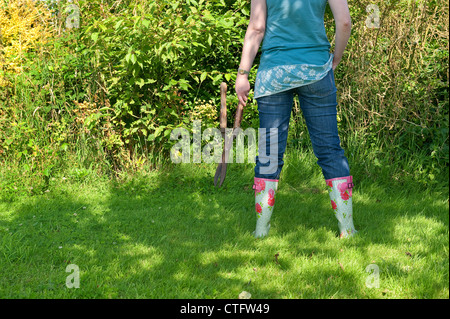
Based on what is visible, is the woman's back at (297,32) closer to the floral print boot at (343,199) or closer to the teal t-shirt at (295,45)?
the teal t-shirt at (295,45)

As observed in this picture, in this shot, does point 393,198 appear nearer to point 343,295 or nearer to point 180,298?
point 343,295

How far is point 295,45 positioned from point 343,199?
1068 mm

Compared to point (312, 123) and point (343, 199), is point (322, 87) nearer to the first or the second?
point (312, 123)

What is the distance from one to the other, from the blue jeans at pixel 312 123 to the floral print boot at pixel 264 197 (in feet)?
0.16

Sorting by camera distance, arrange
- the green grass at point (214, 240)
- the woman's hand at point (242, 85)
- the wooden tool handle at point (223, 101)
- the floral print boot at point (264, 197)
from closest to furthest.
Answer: the green grass at point (214, 240) → the woman's hand at point (242, 85) → the floral print boot at point (264, 197) → the wooden tool handle at point (223, 101)

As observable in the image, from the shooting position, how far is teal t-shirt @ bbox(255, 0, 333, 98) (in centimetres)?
287

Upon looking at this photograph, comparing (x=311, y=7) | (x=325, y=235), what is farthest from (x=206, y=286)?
(x=311, y=7)

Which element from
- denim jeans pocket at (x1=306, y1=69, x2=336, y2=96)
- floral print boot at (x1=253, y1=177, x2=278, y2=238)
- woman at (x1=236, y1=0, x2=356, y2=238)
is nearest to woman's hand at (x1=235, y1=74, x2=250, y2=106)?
woman at (x1=236, y1=0, x2=356, y2=238)

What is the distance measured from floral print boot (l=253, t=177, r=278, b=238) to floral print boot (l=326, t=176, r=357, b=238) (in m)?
0.38

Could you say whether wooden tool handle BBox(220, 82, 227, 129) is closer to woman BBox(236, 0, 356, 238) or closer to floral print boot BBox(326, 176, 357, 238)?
woman BBox(236, 0, 356, 238)

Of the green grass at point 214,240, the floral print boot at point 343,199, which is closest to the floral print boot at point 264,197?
the green grass at point 214,240

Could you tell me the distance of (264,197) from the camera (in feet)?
10.4

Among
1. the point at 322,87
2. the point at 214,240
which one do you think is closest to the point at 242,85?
the point at 322,87

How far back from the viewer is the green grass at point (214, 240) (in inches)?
101
